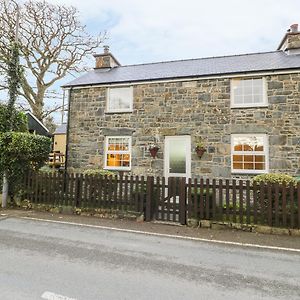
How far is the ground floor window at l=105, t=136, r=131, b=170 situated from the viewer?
480 inches

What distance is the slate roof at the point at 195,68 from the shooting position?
1123cm

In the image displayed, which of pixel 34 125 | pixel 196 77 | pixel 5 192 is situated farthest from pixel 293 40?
pixel 34 125

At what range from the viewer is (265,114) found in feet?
34.7

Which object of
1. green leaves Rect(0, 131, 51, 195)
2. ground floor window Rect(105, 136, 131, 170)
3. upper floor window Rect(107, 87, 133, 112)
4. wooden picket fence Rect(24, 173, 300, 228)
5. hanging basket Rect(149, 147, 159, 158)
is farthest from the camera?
upper floor window Rect(107, 87, 133, 112)

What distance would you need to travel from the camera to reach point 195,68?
13.0 metres

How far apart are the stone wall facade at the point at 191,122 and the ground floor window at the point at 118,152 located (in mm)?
275

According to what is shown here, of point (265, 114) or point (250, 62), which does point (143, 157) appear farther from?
point (250, 62)

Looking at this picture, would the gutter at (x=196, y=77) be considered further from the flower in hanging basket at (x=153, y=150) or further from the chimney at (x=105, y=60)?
the flower in hanging basket at (x=153, y=150)

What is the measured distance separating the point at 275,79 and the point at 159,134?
225 inches

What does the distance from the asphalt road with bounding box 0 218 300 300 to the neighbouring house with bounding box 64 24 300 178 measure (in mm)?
5921

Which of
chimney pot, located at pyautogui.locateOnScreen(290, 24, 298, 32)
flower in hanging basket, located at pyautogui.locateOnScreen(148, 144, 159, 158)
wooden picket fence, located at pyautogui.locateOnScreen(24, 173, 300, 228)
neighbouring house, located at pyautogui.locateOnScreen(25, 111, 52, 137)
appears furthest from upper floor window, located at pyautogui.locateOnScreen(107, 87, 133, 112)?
neighbouring house, located at pyautogui.locateOnScreen(25, 111, 52, 137)

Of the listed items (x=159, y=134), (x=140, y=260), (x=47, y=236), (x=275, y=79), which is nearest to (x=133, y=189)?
(x=47, y=236)

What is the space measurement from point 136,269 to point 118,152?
28.3ft

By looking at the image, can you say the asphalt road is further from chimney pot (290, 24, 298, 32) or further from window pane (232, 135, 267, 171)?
→ chimney pot (290, 24, 298, 32)
